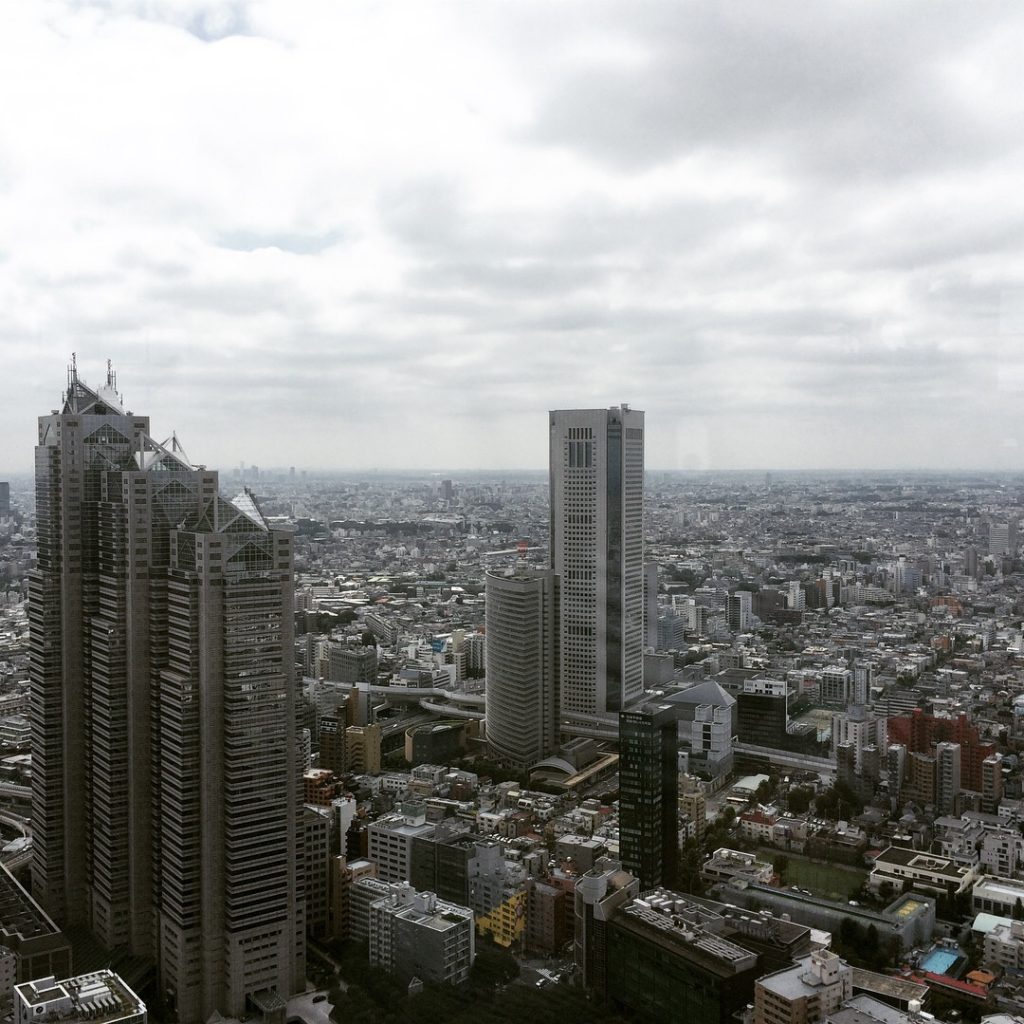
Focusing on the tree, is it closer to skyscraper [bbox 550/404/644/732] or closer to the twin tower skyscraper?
the twin tower skyscraper

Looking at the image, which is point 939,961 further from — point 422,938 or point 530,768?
point 530,768

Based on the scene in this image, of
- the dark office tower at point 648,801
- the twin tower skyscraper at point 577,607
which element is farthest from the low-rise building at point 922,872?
the twin tower skyscraper at point 577,607

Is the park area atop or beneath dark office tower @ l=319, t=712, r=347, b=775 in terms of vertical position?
beneath

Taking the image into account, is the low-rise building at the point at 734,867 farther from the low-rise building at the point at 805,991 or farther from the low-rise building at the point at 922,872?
the low-rise building at the point at 805,991

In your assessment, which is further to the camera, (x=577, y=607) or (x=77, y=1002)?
(x=577, y=607)

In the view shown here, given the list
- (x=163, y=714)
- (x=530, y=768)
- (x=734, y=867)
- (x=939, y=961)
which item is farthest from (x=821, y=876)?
(x=163, y=714)

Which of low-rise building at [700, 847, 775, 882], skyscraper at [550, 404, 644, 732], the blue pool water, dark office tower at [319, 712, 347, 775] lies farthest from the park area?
dark office tower at [319, 712, 347, 775]
